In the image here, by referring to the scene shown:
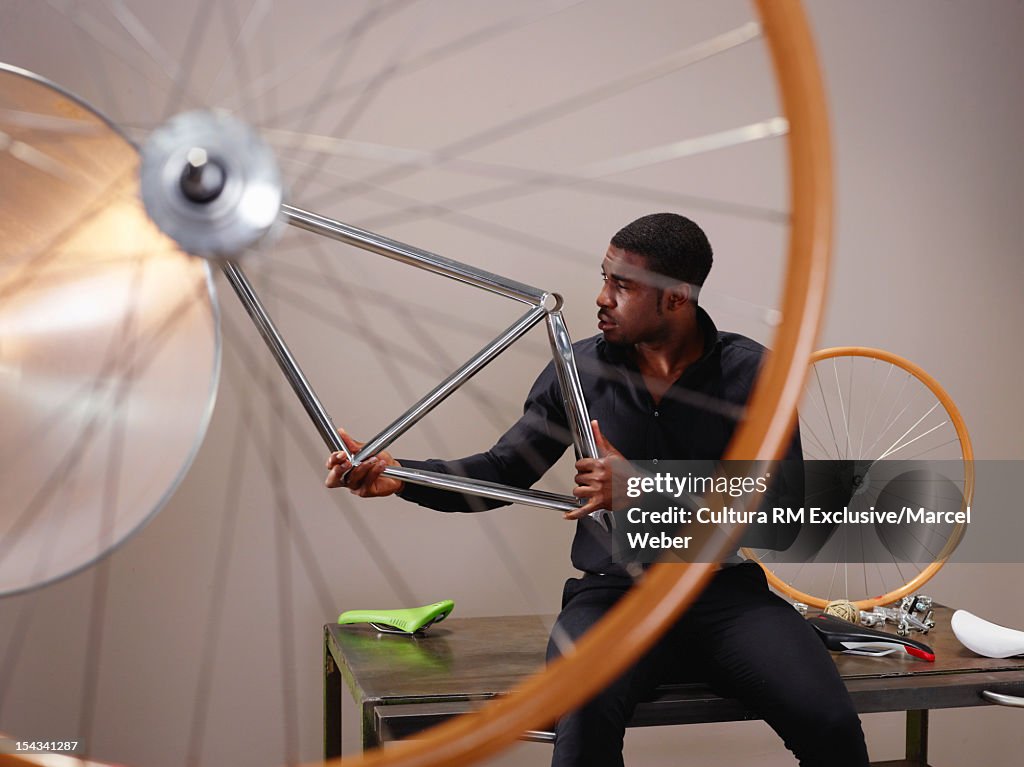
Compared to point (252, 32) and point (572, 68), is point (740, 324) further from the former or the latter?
point (252, 32)

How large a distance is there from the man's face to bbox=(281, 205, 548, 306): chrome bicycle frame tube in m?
0.36

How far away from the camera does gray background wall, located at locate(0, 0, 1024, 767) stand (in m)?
2.04

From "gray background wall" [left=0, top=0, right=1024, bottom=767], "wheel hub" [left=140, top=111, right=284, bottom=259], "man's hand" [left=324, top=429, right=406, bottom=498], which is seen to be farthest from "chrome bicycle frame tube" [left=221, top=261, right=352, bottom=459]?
"gray background wall" [left=0, top=0, right=1024, bottom=767]

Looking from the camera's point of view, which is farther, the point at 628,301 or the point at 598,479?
the point at 628,301

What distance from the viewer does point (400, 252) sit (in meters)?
1.21

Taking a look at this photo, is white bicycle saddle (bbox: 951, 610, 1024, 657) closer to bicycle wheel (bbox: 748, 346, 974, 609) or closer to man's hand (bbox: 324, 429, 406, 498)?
bicycle wheel (bbox: 748, 346, 974, 609)

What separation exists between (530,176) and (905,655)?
118 centimetres

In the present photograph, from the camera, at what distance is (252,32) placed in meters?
2.06

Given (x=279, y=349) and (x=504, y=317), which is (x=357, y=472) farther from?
(x=504, y=317)

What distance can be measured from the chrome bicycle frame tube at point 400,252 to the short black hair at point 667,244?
41cm

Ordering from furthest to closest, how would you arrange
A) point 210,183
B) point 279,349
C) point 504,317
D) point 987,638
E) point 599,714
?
1. point 504,317
2. point 987,638
3. point 599,714
4. point 279,349
5. point 210,183

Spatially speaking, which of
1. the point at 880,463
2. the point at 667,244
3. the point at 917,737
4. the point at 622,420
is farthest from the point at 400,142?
the point at 917,737

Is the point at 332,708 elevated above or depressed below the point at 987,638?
below

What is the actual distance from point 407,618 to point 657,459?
1.67 ft
